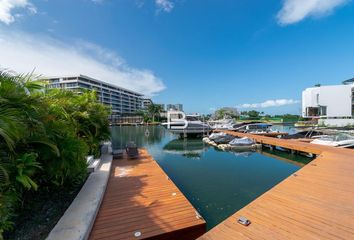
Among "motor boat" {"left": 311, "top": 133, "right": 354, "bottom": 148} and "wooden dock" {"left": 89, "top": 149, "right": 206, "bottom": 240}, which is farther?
"motor boat" {"left": 311, "top": 133, "right": 354, "bottom": 148}

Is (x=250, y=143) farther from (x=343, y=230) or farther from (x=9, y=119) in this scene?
(x=9, y=119)

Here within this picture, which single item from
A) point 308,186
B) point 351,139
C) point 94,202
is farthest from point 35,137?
point 351,139

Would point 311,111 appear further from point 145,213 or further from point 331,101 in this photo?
point 145,213

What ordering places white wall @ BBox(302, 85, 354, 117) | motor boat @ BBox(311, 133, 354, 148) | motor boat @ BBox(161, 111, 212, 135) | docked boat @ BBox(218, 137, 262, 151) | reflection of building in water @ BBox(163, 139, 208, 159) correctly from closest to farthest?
1. motor boat @ BBox(311, 133, 354, 148)
2. reflection of building in water @ BBox(163, 139, 208, 159)
3. docked boat @ BBox(218, 137, 262, 151)
4. motor boat @ BBox(161, 111, 212, 135)
5. white wall @ BBox(302, 85, 354, 117)

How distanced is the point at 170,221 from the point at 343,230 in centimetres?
325

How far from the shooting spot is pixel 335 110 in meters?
48.5

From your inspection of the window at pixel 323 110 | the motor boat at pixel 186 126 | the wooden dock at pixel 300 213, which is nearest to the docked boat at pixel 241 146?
the motor boat at pixel 186 126

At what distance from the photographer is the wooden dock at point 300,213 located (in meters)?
3.29

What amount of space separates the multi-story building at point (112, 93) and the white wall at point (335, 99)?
65443 mm

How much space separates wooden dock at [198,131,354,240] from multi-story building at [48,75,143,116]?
62.1 meters

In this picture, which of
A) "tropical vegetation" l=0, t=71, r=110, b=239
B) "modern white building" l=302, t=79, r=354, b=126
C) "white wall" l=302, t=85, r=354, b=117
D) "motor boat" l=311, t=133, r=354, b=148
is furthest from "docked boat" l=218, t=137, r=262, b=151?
"white wall" l=302, t=85, r=354, b=117

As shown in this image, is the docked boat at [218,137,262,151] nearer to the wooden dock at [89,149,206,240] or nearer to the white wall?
the wooden dock at [89,149,206,240]

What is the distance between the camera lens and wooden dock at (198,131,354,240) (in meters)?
3.29

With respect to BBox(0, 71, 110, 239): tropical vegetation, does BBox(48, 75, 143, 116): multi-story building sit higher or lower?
higher
